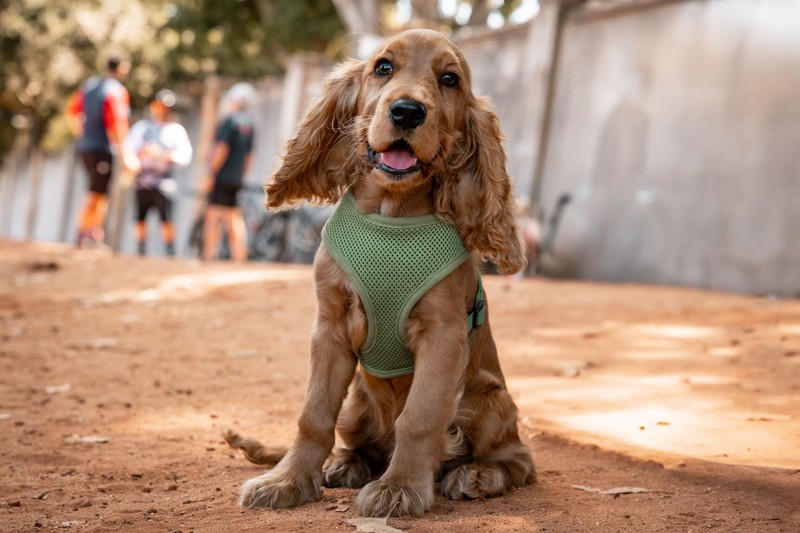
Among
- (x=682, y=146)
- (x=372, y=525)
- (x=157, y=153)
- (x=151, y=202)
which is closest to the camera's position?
(x=372, y=525)

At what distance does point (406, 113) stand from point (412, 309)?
717 millimetres

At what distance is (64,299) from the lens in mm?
9352

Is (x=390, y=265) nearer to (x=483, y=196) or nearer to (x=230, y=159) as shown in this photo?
(x=483, y=196)

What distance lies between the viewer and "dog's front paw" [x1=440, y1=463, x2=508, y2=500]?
140 inches

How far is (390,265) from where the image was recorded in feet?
11.5

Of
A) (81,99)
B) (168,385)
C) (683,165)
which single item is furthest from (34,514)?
(81,99)

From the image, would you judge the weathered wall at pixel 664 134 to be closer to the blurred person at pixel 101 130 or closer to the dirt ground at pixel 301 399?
the dirt ground at pixel 301 399

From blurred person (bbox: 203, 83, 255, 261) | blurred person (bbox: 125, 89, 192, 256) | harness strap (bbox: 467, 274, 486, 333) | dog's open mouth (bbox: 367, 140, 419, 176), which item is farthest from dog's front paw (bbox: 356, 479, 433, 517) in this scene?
blurred person (bbox: 125, 89, 192, 256)

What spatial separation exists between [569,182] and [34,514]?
9.99 m

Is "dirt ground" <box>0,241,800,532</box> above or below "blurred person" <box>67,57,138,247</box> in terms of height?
below

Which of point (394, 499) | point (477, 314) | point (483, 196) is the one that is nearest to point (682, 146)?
point (483, 196)

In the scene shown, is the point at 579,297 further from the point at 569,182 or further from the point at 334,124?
the point at 334,124

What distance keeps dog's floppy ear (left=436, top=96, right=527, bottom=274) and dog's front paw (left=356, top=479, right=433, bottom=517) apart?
95cm

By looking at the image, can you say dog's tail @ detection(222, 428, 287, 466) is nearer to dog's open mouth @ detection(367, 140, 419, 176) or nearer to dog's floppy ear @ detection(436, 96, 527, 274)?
dog's floppy ear @ detection(436, 96, 527, 274)
